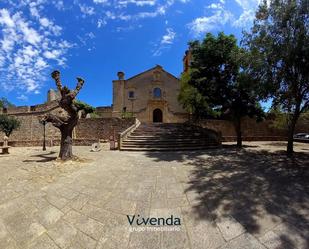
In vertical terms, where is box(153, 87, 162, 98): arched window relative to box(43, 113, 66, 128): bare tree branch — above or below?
above

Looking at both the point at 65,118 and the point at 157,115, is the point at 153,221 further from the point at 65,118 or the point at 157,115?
the point at 157,115

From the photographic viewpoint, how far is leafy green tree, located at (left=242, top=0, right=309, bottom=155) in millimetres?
7418

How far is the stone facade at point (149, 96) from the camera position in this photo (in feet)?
83.0

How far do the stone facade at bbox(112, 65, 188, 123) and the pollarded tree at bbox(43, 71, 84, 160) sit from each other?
16972mm

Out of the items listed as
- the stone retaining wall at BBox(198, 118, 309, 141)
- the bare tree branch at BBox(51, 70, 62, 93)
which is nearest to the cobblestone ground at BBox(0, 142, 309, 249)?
the bare tree branch at BBox(51, 70, 62, 93)

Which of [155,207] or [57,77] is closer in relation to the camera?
[155,207]

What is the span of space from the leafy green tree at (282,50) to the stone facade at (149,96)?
53.1ft

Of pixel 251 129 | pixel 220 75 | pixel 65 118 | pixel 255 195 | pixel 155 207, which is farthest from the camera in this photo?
pixel 251 129

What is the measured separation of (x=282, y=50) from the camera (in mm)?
7602

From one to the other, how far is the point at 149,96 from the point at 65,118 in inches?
734

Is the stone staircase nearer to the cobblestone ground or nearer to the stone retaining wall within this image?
the cobblestone ground

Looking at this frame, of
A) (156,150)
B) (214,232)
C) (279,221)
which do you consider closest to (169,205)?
(214,232)

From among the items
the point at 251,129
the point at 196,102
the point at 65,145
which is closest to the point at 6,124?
the point at 65,145

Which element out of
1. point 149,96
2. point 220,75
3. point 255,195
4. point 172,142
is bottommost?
point 255,195
